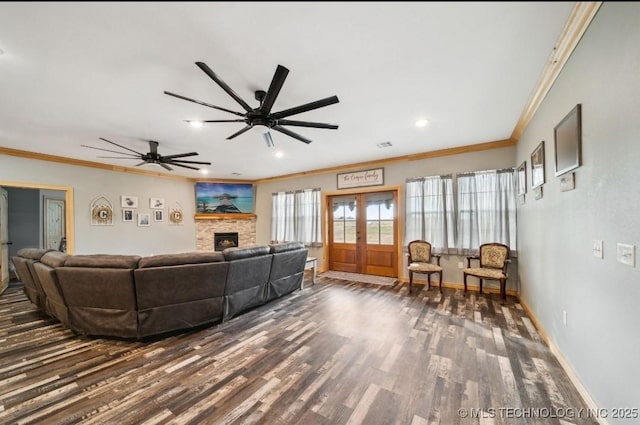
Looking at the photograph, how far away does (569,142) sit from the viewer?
6.61 feet

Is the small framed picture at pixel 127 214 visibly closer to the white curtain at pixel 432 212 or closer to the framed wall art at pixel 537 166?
the white curtain at pixel 432 212

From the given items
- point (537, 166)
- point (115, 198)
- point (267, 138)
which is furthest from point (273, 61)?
point (115, 198)

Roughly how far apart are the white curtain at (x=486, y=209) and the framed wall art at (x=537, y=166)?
1.15 meters

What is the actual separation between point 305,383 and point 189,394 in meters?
0.90

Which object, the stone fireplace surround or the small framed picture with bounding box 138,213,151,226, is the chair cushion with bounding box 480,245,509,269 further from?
the small framed picture with bounding box 138,213,151,226

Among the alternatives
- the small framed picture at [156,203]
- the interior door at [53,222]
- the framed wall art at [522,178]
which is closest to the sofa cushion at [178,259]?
the framed wall art at [522,178]

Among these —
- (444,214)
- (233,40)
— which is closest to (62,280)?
(233,40)

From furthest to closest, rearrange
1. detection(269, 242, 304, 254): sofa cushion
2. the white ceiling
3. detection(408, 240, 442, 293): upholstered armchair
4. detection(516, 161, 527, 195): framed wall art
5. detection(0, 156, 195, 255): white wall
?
detection(0, 156, 195, 255): white wall < detection(408, 240, 442, 293): upholstered armchair < detection(269, 242, 304, 254): sofa cushion < detection(516, 161, 527, 195): framed wall art < the white ceiling

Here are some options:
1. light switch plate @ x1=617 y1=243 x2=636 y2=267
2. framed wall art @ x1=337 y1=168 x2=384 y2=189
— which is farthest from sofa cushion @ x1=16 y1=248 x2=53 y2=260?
light switch plate @ x1=617 y1=243 x2=636 y2=267

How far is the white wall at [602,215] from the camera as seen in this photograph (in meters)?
1.33

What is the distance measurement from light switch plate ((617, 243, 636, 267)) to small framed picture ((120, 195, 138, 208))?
26.4 feet

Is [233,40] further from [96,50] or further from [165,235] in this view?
[165,235]

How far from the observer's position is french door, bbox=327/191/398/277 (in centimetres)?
550

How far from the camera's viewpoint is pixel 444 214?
4676 millimetres
